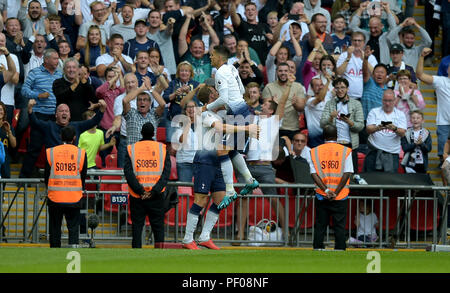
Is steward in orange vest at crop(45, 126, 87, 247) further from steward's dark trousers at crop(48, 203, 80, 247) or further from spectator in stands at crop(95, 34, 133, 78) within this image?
spectator in stands at crop(95, 34, 133, 78)

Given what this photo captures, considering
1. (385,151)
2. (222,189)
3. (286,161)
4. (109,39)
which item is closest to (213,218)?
(222,189)

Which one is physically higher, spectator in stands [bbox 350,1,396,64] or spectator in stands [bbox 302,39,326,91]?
spectator in stands [bbox 350,1,396,64]

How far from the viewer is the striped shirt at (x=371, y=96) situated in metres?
22.5

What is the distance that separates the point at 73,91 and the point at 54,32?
7.62 ft

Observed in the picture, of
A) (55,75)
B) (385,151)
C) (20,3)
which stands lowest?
(385,151)

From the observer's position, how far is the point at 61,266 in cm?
1211

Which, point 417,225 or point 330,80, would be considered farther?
point 330,80

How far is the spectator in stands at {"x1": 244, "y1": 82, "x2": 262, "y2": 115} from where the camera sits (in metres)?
20.5

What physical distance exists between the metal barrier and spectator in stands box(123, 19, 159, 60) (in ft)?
15.0

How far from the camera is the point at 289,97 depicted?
21.8 m

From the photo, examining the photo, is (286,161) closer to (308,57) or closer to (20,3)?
(308,57)

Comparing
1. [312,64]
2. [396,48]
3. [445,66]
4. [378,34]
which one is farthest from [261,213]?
[378,34]

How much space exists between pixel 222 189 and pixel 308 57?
771 cm

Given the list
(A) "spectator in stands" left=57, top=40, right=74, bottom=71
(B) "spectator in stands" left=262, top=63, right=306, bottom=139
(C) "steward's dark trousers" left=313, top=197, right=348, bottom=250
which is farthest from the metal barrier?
(A) "spectator in stands" left=57, top=40, right=74, bottom=71
